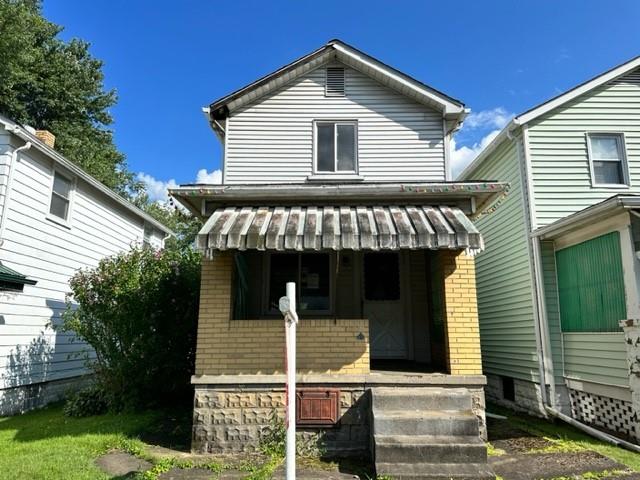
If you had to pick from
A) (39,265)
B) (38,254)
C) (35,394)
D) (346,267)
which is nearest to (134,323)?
(39,265)

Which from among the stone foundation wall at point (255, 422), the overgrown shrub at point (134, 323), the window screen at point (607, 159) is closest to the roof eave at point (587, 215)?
the window screen at point (607, 159)

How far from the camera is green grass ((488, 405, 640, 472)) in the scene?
22.0 feet

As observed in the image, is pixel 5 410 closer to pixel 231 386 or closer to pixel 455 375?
pixel 231 386

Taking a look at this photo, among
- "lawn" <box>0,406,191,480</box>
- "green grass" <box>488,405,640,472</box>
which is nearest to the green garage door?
"green grass" <box>488,405,640,472</box>

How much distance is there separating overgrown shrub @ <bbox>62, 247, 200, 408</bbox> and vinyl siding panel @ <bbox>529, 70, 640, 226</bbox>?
8.43 m

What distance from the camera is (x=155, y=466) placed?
6.07 metres

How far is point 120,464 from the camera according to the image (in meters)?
6.25

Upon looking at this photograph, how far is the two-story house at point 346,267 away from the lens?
6.55 m

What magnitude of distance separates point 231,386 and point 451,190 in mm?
4768

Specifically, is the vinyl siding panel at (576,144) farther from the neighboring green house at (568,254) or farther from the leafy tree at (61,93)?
the leafy tree at (61,93)

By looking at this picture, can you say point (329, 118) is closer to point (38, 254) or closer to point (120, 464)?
point (38, 254)

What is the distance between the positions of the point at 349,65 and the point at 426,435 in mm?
8424

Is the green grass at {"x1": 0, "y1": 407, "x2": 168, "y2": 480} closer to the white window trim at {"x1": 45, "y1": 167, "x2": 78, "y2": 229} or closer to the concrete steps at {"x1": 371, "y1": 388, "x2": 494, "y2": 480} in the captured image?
the concrete steps at {"x1": 371, "y1": 388, "x2": 494, "y2": 480}

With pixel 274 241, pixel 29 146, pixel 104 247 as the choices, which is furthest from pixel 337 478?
pixel 104 247
